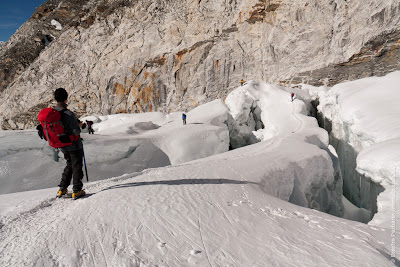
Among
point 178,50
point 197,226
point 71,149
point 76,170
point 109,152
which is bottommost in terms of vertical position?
point 109,152

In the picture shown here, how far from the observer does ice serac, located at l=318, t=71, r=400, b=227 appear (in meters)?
4.34

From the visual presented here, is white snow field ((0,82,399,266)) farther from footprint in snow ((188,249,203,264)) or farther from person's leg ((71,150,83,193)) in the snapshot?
person's leg ((71,150,83,193))

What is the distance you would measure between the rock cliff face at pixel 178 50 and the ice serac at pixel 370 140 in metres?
5.68

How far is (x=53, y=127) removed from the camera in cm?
263

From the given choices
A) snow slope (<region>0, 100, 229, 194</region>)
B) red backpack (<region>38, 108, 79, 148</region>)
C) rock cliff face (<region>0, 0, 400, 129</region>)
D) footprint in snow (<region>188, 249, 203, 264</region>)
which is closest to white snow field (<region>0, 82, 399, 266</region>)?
footprint in snow (<region>188, 249, 203, 264</region>)

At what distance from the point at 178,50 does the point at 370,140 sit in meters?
19.9

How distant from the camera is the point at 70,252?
1.64m

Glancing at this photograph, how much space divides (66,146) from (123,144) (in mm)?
5178

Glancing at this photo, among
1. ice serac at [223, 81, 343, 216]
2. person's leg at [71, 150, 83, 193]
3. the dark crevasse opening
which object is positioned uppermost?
person's leg at [71, 150, 83, 193]

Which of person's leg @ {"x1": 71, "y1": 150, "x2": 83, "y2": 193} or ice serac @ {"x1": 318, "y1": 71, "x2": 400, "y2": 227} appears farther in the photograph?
ice serac @ {"x1": 318, "y1": 71, "x2": 400, "y2": 227}

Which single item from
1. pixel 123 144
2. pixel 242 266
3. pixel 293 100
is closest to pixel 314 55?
pixel 293 100

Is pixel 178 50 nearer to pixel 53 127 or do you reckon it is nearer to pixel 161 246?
pixel 53 127

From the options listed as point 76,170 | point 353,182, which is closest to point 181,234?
point 76,170

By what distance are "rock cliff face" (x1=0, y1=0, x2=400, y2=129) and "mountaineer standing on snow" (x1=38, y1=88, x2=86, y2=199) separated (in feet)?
57.4
